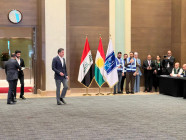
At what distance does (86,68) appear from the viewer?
46.4 ft

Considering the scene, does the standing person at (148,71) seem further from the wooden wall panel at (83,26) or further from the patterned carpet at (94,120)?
the patterned carpet at (94,120)

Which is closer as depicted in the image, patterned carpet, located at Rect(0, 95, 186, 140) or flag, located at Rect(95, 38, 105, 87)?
patterned carpet, located at Rect(0, 95, 186, 140)

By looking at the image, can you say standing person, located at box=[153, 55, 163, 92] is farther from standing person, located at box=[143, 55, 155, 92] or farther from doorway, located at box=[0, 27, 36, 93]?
doorway, located at box=[0, 27, 36, 93]

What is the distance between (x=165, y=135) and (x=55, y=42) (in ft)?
26.8

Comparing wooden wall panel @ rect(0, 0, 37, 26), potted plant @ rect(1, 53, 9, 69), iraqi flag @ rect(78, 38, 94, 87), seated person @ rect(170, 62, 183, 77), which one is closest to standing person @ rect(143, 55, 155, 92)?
seated person @ rect(170, 62, 183, 77)

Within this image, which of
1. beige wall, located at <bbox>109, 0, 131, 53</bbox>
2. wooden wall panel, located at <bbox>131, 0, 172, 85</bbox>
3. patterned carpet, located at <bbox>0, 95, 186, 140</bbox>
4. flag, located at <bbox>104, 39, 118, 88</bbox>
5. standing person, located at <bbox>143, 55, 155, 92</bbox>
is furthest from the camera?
A: wooden wall panel, located at <bbox>131, 0, 172, 85</bbox>

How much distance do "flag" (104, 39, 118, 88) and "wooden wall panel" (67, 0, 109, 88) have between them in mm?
948

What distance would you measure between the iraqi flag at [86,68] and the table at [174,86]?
9.74 ft

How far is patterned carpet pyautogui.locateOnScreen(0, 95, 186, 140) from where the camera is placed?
655cm

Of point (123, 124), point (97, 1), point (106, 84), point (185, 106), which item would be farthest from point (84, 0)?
point (123, 124)

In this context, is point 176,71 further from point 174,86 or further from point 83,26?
point 83,26

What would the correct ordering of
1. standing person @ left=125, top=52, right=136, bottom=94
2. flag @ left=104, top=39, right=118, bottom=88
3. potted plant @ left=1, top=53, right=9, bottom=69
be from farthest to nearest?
potted plant @ left=1, top=53, right=9, bottom=69 → standing person @ left=125, top=52, right=136, bottom=94 → flag @ left=104, top=39, right=118, bottom=88

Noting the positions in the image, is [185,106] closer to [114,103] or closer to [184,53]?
[114,103]

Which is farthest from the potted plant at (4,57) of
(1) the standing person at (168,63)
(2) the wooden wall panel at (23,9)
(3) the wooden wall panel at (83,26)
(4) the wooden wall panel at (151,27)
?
(1) the standing person at (168,63)
